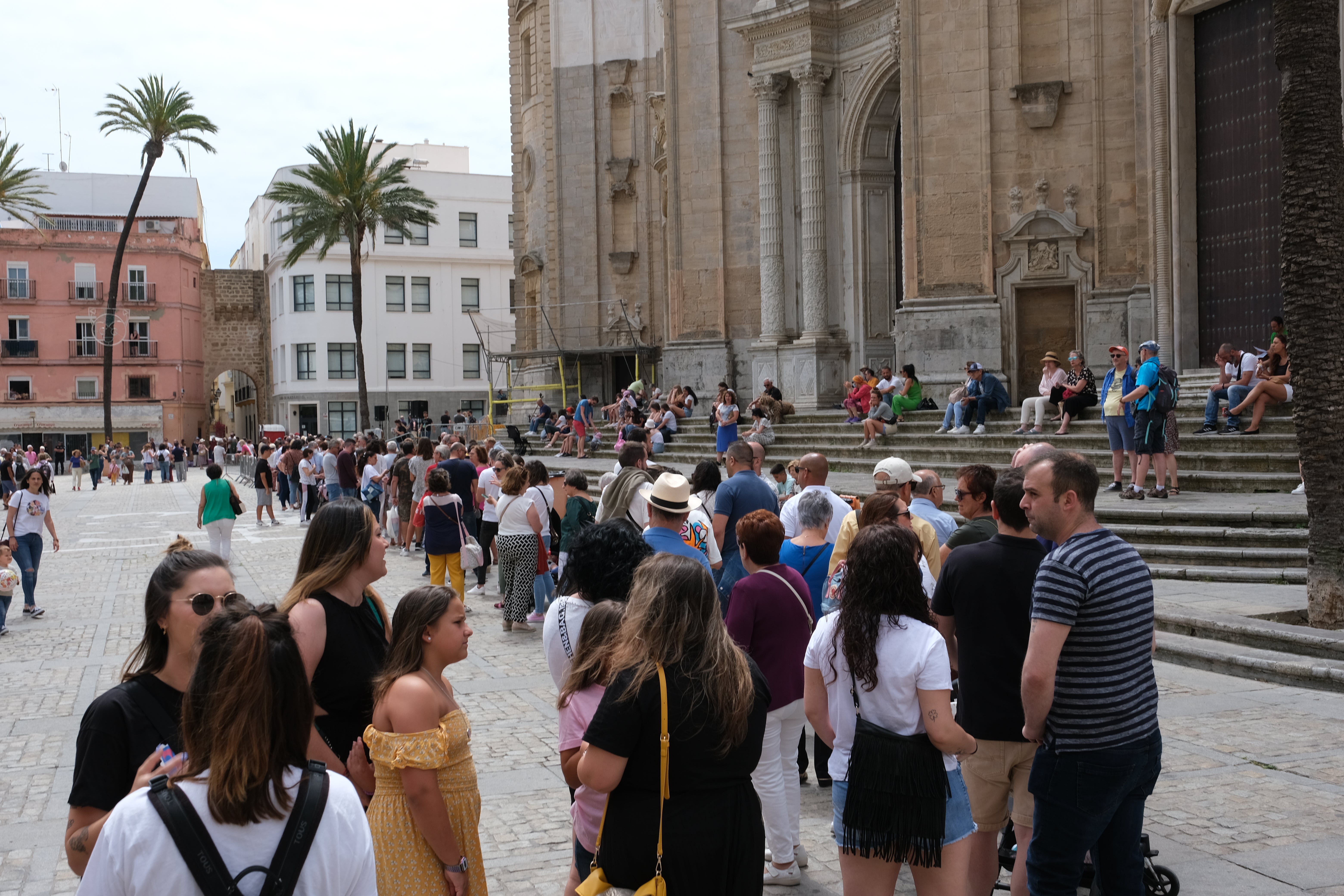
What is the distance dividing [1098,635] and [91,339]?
244 feet

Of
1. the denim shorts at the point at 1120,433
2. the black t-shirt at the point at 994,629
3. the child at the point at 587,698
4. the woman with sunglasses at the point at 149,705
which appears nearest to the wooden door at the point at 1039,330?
the denim shorts at the point at 1120,433

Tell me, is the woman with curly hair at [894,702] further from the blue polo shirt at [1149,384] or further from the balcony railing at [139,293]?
the balcony railing at [139,293]

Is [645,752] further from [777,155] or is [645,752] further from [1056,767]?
[777,155]

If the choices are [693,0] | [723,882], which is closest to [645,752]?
[723,882]

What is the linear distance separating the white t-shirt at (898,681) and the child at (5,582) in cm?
1102

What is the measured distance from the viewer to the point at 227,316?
7450cm

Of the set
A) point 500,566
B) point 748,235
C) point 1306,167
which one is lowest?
point 500,566

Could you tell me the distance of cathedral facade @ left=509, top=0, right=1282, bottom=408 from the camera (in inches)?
790

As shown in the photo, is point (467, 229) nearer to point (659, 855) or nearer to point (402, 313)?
point (402, 313)

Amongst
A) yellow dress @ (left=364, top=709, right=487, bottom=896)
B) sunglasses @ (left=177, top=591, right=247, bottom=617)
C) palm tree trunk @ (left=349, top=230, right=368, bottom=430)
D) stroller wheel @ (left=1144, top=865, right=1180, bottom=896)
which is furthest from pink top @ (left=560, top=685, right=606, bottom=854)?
palm tree trunk @ (left=349, top=230, right=368, bottom=430)

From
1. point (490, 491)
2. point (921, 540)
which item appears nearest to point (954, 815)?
point (921, 540)

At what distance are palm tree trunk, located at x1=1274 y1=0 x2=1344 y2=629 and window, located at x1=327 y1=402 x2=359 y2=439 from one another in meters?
61.3

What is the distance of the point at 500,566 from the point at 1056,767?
9240mm

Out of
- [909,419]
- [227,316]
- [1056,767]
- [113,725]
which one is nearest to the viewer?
[113,725]
